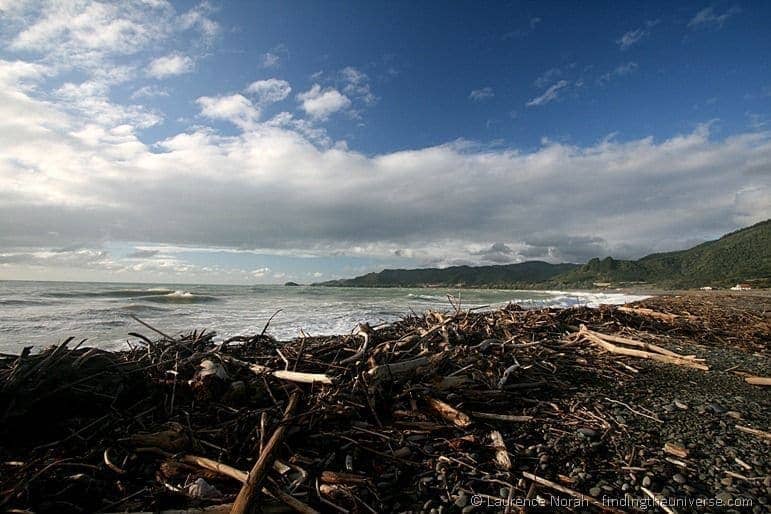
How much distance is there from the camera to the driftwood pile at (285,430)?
8.20 ft

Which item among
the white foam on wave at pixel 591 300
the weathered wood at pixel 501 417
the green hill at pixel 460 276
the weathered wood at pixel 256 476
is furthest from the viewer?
the green hill at pixel 460 276

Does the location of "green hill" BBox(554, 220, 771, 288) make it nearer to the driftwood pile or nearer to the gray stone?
the gray stone

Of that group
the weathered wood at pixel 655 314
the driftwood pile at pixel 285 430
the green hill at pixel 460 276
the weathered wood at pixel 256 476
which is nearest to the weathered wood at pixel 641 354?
the driftwood pile at pixel 285 430

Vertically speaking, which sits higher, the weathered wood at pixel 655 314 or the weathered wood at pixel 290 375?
the weathered wood at pixel 290 375

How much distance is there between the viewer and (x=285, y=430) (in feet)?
9.81

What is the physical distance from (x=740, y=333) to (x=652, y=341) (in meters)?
2.95

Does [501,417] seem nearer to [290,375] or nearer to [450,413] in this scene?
[450,413]

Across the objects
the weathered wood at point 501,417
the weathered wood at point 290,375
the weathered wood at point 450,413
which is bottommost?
the weathered wood at point 501,417

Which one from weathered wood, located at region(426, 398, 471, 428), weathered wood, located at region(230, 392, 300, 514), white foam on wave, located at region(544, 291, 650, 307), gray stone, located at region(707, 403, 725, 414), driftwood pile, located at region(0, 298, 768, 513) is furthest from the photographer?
white foam on wave, located at region(544, 291, 650, 307)

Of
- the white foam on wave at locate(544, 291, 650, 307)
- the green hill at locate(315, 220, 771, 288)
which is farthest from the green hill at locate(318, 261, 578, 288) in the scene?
the white foam on wave at locate(544, 291, 650, 307)

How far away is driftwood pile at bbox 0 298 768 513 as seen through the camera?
2500 mm

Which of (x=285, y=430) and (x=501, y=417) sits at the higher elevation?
(x=285, y=430)

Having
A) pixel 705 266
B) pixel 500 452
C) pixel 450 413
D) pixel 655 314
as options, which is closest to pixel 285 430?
pixel 450 413

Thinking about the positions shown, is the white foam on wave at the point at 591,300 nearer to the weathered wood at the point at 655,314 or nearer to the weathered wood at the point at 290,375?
the weathered wood at the point at 655,314
